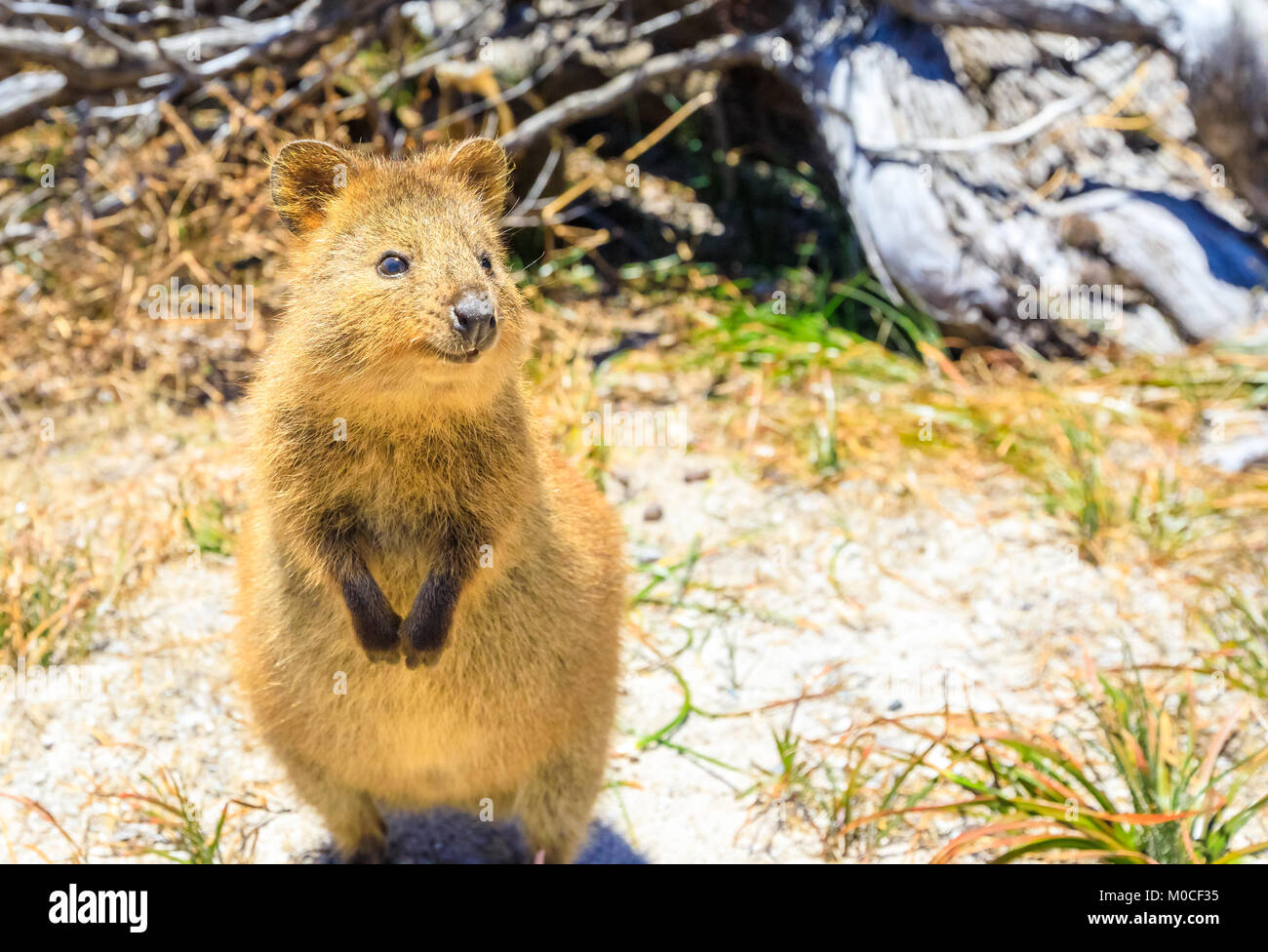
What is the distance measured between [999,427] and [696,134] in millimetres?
3449

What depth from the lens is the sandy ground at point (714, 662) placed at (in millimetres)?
3607

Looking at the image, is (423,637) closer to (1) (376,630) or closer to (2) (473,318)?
(1) (376,630)

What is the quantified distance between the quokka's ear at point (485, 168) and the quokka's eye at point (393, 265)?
47 centimetres

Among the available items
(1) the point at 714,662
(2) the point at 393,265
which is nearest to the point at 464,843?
(1) the point at 714,662

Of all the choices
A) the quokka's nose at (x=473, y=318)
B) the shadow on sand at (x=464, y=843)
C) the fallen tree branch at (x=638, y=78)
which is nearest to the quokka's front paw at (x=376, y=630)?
the quokka's nose at (x=473, y=318)

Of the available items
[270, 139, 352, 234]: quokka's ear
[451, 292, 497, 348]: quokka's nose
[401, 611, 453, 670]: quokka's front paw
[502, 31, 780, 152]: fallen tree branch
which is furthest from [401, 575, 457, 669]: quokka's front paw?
[502, 31, 780, 152]: fallen tree branch

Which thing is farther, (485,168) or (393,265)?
(485,168)

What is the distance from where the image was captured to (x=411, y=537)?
2.89 metres

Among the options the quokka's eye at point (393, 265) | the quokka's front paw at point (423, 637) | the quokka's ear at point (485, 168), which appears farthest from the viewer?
the quokka's ear at point (485, 168)

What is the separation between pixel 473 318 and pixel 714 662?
2.31 meters

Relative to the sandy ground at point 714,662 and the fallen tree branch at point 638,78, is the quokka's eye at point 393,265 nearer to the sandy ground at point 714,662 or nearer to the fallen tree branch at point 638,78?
the sandy ground at point 714,662

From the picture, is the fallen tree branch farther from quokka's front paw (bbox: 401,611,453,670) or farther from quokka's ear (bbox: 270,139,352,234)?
quokka's front paw (bbox: 401,611,453,670)

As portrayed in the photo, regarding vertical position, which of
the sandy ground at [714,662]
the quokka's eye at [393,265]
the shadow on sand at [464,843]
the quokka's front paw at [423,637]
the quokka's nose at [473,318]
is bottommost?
the shadow on sand at [464,843]
